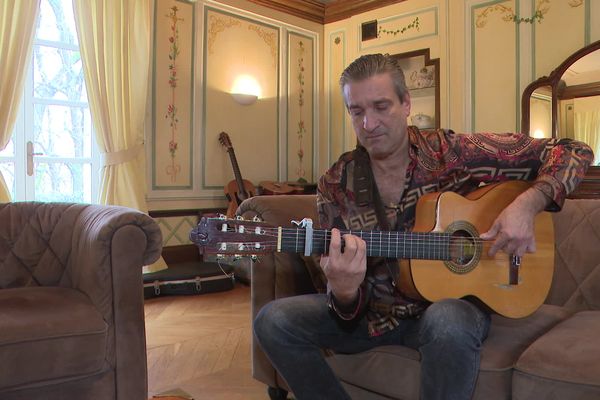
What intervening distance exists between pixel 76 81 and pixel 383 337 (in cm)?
332

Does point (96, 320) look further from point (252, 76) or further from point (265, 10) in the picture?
point (265, 10)

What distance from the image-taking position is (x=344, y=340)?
1.44 metres

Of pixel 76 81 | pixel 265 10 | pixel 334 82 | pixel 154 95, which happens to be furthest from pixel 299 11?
pixel 76 81

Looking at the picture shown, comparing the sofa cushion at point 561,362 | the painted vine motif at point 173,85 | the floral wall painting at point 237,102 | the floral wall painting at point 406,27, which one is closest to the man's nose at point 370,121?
the sofa cushion at point 561,362

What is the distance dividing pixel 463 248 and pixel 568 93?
9.89 ft

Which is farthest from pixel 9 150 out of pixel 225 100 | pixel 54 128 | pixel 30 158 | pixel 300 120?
pixel 300 120

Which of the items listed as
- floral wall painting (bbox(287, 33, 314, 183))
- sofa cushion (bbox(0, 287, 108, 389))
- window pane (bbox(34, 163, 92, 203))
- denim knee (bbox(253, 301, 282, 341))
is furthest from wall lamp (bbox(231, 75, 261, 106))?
denim knee (bbox(253, 301, 282, 341))

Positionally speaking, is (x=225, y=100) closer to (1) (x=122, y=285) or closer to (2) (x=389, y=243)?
(1) (x=122, y=285)

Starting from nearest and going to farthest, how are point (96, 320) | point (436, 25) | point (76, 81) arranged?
1. point (96, 320)
2. point (76, 81)
3. point (436, 25)

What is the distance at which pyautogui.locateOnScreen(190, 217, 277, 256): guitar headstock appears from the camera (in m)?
1.18

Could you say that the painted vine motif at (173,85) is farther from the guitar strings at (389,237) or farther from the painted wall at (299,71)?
the guitar strings at (389,237)

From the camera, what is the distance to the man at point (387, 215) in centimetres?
127

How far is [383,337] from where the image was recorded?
1.42 metres

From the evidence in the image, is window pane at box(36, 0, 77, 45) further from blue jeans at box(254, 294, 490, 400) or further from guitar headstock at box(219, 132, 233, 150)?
blue jeans at box(254, 294, 490, 400)
